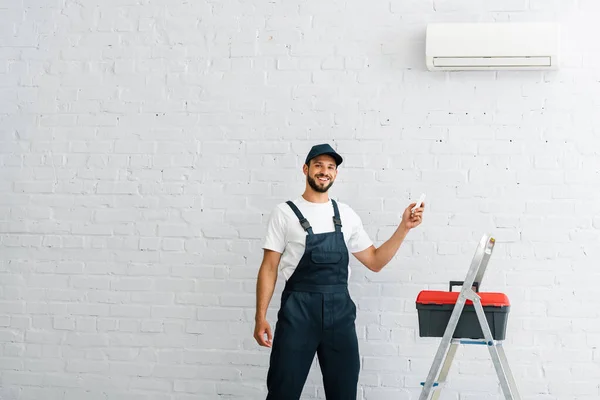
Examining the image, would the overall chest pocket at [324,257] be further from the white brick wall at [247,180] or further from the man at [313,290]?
the white brick wall at [247,180]

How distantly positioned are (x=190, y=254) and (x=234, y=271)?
0.25 metres

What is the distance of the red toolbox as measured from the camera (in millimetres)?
2992

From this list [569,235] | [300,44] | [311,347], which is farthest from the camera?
[300,44]

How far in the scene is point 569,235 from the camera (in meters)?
3.66

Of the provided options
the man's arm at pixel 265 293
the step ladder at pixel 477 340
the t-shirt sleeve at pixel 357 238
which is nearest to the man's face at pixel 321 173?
the t-shirt sleeve at pixel 357 238

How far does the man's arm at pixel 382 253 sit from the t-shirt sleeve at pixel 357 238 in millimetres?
25

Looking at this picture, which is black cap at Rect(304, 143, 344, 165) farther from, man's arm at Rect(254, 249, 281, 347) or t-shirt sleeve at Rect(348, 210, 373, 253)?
man's arm at Rect(254, 249, 281, 347)

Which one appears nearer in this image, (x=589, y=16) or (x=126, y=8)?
(x=589, y=16)

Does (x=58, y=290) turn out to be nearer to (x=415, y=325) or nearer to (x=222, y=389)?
(x=222, y=389)

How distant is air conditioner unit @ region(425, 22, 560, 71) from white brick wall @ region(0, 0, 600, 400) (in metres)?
0.13

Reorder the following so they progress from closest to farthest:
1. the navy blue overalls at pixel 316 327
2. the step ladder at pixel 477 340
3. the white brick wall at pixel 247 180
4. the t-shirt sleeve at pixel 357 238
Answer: the step ladder at pixel 477 340 < the navy blue overalls at pixel 316 327 < the t-shirt sleeve at pixel 357 238 < the white brick wall at pixel 247 180

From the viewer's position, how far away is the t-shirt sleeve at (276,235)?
132 inches

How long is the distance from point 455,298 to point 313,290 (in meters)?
0.60

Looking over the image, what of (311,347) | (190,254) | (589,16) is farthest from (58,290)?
(589,16)
